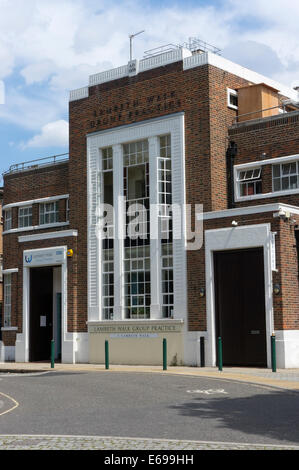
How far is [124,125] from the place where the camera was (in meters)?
25.6

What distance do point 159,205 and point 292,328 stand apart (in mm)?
6662

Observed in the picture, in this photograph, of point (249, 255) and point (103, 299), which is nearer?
point (249, 255)

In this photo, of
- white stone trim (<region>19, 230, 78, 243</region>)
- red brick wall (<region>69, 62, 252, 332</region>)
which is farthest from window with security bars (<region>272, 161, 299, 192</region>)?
white stone trim (<region>19, 230, 78, 243</region>)

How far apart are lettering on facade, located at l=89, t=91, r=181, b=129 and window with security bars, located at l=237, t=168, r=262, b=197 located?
334 cm

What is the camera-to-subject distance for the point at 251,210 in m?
21.3

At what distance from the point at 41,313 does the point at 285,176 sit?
11.3 m

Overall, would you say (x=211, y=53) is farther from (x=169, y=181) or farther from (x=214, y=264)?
(x=214, y=264)

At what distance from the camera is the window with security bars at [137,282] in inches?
963

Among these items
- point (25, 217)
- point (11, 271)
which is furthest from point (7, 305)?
point (25, 217)

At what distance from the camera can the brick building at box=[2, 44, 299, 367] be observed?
70.4 ft

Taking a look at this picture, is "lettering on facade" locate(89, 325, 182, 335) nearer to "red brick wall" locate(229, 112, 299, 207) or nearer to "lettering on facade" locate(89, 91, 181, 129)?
"red brick wall" locate(229, 112, 299, 207)
